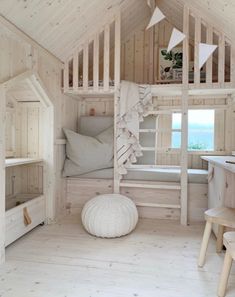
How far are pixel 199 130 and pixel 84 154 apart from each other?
1874 millimetres

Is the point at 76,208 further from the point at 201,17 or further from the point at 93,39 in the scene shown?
the point at 201,17

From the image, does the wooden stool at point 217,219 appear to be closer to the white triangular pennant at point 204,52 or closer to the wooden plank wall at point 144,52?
the white triangular pennant at point 204,52

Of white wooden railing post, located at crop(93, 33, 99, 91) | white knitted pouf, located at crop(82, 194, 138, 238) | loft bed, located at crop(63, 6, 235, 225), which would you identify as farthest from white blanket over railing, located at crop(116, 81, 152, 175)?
white knitted pouf, located at crop(82, 194, 138, 238)

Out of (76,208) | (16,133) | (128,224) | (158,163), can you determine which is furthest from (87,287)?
(158,163)

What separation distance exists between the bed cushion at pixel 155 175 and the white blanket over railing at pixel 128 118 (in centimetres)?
17

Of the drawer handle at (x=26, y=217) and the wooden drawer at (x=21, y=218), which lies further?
the drawer handle at (x=26, y=217)

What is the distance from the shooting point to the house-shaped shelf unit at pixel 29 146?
120 inches

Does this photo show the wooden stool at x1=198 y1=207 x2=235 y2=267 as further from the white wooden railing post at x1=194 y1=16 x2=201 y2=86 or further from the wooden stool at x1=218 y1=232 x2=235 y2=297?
the white wooden railing post at x1=194 y1=16 x2=201 y2=86

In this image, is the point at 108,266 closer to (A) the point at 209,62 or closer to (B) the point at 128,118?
(B) the point at 128,118

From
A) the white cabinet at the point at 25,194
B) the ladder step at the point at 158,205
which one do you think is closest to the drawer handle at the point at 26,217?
the white cabinet at the point at 25,194

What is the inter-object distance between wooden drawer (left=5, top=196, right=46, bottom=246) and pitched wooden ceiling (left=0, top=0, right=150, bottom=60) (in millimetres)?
1740

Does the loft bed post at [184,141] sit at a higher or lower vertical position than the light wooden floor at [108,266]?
higher

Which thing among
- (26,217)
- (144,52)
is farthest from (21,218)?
(144,52)

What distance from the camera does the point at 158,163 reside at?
4.10 metres
